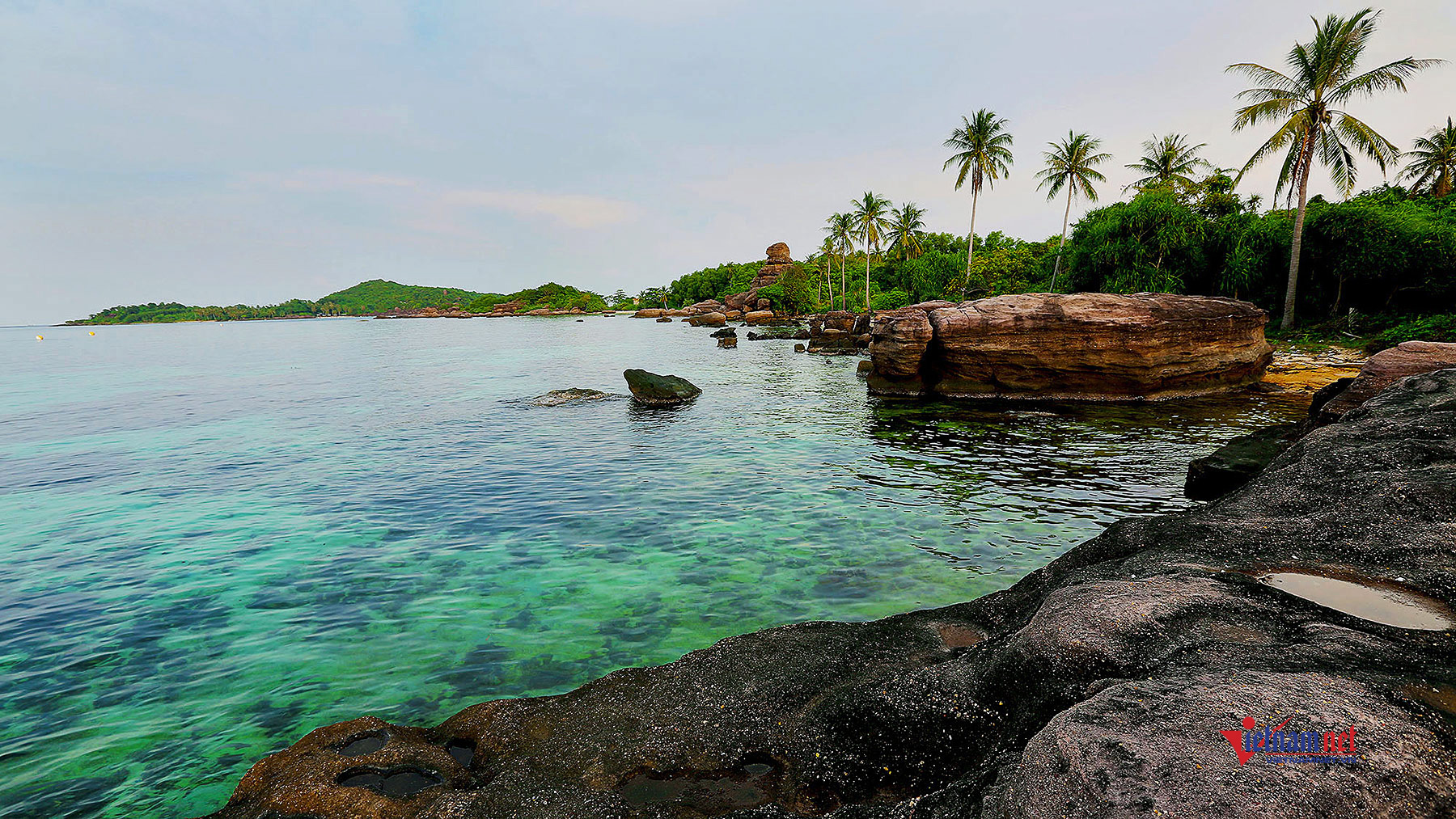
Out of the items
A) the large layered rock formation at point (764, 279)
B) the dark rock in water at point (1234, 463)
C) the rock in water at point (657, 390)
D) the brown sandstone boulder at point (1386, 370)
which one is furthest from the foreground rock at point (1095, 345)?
the large layered rock formation at point (764, 279)

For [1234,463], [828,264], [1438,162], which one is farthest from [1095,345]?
[828,264]

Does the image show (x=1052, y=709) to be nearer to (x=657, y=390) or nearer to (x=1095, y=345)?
(x=1095, y=345)

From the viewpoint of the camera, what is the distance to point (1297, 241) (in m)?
30.7

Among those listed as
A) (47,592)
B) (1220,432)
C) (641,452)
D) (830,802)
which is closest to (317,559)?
(47,592)

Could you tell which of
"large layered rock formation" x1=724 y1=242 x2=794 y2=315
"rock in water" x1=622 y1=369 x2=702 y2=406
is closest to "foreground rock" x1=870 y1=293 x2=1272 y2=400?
"rock in water" x1=622 y1=369 x2=702 y2=406

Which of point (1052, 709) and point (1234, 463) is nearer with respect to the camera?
point (1052, 709)

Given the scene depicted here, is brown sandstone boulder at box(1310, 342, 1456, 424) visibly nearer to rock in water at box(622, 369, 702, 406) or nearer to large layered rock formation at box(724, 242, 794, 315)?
rock in water at box(622, 369, 702, 406)

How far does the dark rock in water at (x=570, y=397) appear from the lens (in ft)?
83.9

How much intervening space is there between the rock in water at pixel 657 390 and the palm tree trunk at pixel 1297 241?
31.0 meters

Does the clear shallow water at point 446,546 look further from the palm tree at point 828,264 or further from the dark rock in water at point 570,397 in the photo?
the palm tree at point 828,264

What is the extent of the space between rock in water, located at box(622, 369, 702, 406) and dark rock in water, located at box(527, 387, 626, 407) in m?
1.43

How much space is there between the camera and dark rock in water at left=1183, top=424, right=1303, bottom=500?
10.7 m

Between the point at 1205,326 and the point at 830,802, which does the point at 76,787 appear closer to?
the point at 830,802

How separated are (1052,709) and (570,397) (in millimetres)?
24049
